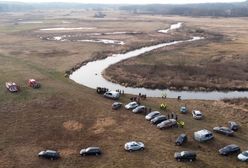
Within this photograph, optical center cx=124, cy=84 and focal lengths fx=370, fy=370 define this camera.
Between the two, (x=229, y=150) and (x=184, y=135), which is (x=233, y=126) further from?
(x=184, y=135)

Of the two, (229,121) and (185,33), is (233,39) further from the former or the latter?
(229,121)

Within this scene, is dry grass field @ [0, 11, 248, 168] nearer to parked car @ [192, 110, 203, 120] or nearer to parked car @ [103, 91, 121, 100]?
parked car @ [192, 110, 203, 120]

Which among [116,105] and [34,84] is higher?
[34,84]

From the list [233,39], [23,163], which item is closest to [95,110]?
[23,163]

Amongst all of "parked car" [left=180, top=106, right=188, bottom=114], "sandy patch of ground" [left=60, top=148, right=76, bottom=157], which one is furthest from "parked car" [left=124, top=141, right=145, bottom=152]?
"parked car" [left=180, top=106, right=188, bottom=114]

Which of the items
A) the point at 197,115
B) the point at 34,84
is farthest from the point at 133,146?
the point at 34,84
